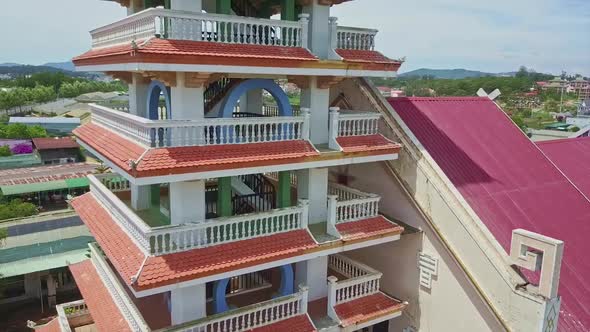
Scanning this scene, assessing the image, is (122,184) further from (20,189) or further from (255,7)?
(20,189)

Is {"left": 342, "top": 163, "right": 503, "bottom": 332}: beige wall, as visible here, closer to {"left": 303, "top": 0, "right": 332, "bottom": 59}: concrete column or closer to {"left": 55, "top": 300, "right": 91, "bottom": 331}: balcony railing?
{"left": 303, "top": 0, "right": 332, "bottom": 59}: concrete column

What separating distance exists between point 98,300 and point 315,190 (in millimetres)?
5521

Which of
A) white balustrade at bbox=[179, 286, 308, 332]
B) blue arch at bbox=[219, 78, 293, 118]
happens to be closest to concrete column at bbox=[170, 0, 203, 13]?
blue arch at bbox=[219, 78, 293, 118]

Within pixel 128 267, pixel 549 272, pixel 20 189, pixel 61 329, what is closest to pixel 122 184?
pixel 61 329

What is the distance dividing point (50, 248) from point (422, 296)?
18.5 metres

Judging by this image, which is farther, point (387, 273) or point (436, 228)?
point (387, 273)

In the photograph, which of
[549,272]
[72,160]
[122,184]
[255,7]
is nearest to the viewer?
[549,272]

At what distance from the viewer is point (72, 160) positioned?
46.9 metres

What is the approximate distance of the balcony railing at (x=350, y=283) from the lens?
31.1 feet

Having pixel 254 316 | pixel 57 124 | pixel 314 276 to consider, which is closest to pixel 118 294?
pixel 254 316

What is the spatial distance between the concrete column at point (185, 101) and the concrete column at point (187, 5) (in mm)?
1269

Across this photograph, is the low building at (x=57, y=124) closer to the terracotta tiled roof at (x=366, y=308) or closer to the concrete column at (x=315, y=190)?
the concrete column at (x=315, y=190)

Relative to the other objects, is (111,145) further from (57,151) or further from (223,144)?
(57,151)

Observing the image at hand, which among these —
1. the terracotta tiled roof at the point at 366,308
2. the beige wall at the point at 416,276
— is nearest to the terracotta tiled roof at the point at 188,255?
the terracotta tiled roof at the point at 366,308
